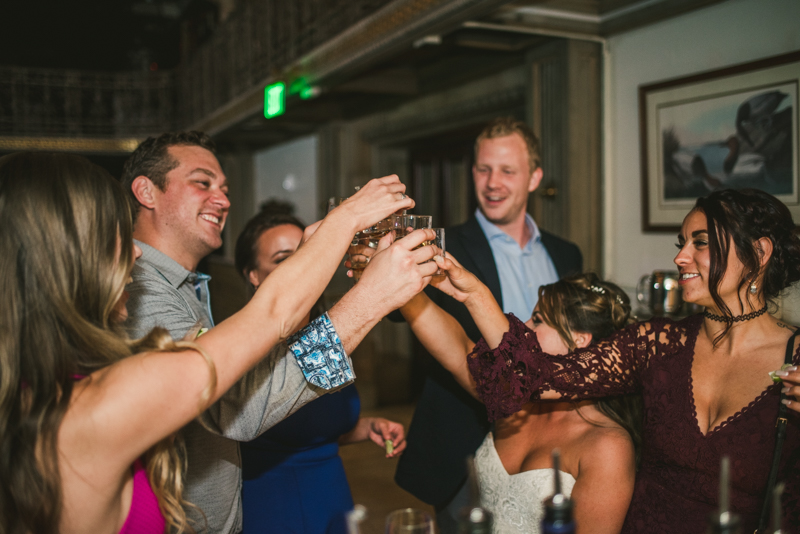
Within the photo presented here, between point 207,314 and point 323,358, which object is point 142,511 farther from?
point 207,314

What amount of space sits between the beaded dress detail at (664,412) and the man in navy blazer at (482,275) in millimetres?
614

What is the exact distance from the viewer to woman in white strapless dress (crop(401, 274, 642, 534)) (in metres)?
1.63

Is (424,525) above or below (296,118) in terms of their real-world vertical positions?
below

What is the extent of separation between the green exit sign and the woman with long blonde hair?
460cm

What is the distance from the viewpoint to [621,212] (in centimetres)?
364

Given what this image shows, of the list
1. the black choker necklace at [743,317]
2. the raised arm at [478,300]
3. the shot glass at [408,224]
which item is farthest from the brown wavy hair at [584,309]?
the shot glass at [408,224]

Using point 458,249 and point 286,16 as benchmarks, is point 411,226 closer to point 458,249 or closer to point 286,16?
point 458,249

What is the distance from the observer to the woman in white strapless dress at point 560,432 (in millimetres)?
1633

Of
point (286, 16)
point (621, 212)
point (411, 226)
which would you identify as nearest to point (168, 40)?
point (286, 16)

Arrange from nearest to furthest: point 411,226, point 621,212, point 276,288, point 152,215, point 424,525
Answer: point 424,525, point 276,288, point 411,226, point 152,215, point 621,212

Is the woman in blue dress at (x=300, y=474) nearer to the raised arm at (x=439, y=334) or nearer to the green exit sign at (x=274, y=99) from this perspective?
the raised arm at (x=439, y=334)

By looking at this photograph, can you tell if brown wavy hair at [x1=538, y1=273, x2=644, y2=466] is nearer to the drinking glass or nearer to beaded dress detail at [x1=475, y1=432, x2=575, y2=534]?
beaded dress detail at [x1=475, y1=432, x2=575, y2=534]

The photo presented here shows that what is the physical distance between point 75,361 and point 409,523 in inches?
24.1

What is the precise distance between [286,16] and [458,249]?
4996 mm
